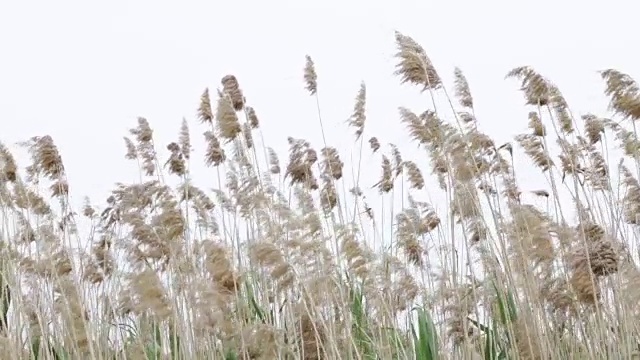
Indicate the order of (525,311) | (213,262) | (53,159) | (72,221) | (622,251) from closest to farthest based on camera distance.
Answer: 1. (213,262)
2. (525,311)
3. (622,251)
4. (53,159)
5. (72,221)

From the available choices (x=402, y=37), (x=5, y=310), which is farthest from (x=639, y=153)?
(x=5, y=310)

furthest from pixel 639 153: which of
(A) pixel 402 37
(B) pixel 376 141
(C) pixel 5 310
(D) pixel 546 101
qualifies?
(C) pixel 5 310

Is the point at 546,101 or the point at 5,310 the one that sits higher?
the point at 546,101

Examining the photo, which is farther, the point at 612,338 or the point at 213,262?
the point at 612,338

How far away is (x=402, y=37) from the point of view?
2.72 m

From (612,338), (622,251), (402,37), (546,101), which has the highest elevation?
(402,37)

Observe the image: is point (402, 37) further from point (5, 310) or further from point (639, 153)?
point (5, 310)

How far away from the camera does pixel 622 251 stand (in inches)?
118

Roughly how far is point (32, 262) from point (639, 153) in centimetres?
236

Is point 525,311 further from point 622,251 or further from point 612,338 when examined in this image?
point 622,251

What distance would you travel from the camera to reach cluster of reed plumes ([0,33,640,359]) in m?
2.50

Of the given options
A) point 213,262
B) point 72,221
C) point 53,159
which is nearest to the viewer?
point 213,262

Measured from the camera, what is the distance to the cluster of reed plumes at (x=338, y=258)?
2498mm

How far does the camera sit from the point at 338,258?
3191 mm
